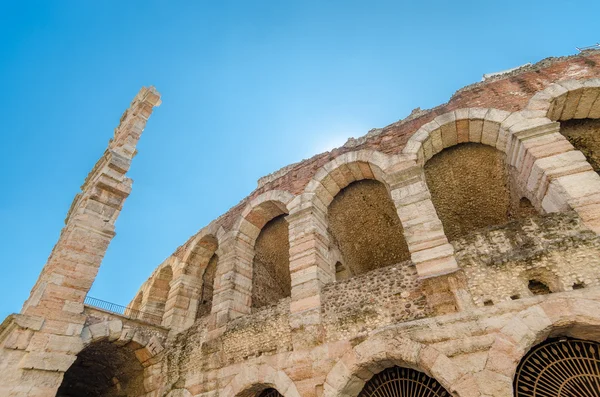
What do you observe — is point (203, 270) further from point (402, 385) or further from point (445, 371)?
point (445, 371)

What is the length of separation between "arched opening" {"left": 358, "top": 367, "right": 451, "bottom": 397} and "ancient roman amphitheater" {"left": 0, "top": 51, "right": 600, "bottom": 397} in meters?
0.02

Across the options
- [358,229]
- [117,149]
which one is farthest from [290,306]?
[117,149]

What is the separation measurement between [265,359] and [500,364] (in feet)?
11.0

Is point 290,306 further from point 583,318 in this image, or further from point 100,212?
point 100,212

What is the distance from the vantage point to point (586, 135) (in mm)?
6445

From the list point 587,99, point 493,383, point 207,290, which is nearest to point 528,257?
point 493,383

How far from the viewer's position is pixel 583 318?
3.58 m

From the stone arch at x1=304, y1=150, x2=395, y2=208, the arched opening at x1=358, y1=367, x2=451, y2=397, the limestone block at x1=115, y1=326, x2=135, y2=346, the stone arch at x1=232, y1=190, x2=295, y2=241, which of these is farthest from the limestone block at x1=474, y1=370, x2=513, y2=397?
the limestone block at x1=115, y1=326, x2=135, y2=346

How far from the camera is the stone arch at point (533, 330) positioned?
3578 mm

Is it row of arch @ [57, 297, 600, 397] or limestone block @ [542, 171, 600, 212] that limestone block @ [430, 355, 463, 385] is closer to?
row of arch @ [57, 297, 600, 397]

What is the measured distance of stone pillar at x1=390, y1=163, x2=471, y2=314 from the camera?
439 centimetres

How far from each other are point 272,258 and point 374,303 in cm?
436

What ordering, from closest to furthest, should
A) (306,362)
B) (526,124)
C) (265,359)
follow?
1. (306,362)
2. (265,359)
3. (526,124)

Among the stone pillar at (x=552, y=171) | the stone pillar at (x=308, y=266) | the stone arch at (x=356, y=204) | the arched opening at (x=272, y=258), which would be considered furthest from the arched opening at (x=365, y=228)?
the stone pillar at (x=552, y=171)
